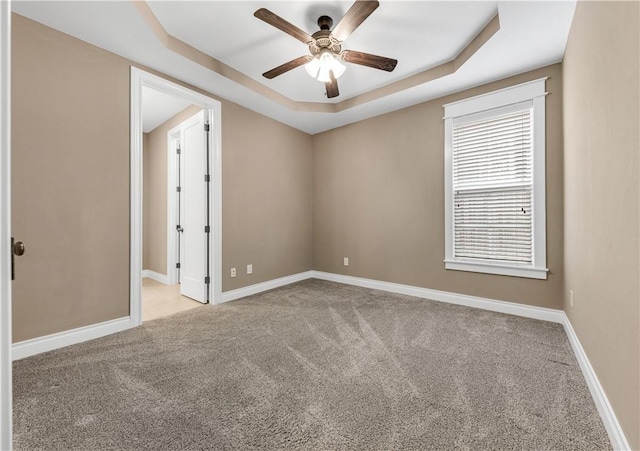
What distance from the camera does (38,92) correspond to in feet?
7.37

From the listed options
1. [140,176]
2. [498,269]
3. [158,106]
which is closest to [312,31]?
[140,176]

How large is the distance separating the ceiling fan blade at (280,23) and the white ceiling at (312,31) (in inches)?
10.5

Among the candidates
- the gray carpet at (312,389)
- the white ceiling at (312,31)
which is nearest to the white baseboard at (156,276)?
the gray carpet at (312,389)

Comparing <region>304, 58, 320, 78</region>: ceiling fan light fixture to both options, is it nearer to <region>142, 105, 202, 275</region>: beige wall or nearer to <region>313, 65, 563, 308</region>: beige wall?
<region>313, 65, 563, 308</region>: beige wall

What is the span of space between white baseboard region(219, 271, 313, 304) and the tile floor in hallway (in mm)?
341

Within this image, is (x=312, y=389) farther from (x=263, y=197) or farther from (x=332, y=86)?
(x=263, y=197)

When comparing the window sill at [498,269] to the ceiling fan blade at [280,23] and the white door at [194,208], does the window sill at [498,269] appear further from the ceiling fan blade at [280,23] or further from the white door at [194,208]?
the white door at [194,208]

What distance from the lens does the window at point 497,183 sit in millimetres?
2939

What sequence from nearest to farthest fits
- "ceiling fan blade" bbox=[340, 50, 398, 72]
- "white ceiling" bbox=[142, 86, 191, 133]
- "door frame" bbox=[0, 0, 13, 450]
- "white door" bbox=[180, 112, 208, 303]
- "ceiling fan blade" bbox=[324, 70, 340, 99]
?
"door frame" bbox=[0, 0, 13, 450]
"ceiling fan blade" bbox=[340, 50, 398, 72]
"ceiling fan blade" bbox=[324, 70, 340, 99]
"white door" bbox=[180, 112, 208, 303]
"white ceiling" bbox=[142, 86, 191, 133]

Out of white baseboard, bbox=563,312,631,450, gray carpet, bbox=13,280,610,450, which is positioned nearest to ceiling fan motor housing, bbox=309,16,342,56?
gray carpet, bbox=13,280,610,450

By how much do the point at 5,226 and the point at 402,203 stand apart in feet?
12.4

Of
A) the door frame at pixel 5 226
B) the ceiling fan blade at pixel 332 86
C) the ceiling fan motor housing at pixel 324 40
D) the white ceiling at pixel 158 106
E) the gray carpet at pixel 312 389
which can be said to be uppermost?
the white ceiling at pixel 158 106

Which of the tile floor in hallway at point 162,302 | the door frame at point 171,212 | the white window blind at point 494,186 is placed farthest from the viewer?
the door frame at point 171,212

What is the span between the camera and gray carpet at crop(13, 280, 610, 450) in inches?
54.7
